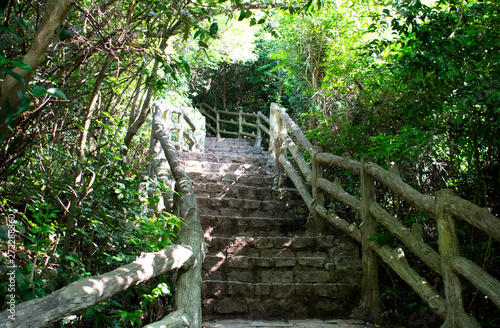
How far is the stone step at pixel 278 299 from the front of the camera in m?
3.46

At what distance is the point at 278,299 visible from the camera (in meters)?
3.52

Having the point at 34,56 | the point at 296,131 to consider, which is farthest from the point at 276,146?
the point at 34,56

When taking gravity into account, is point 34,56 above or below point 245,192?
above

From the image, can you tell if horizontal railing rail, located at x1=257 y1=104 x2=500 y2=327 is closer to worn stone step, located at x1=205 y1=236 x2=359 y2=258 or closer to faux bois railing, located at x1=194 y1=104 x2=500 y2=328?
faux bois railing, located at x1=194 y1=104 x2=500 y2=328

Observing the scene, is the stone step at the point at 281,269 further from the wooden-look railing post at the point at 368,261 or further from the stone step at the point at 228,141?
the stone step at the point at 228,141

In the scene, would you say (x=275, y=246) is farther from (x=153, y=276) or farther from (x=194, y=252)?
(x=153, y=276)

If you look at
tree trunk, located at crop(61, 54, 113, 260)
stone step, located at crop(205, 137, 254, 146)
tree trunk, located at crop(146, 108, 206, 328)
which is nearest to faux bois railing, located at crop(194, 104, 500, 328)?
tree trunk, located at crop(146, 108, 206, 328)

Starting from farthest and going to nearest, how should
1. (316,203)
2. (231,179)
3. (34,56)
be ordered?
(231,179)
(316,203)
(34,56)

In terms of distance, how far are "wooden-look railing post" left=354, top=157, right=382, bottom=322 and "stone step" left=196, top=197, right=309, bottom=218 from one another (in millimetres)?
1363

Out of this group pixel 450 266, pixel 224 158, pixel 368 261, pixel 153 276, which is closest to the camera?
pixel 153 276

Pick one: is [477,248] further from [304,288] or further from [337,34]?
[337,34]

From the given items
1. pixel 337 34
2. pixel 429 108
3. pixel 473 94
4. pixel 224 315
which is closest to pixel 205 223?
pixel 224 315

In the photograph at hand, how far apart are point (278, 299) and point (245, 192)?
78.0 inches

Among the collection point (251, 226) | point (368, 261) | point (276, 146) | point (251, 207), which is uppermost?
point (276, 146)
